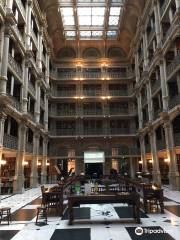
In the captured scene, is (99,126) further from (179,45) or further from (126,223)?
(126,223)

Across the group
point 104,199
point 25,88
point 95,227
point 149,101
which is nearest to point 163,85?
point 149,101

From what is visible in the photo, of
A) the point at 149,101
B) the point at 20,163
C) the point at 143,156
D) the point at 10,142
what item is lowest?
the point at 20,163

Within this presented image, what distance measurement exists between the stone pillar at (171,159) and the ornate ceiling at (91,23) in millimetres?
14432

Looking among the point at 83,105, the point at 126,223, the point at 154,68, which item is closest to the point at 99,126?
the point at 83,105

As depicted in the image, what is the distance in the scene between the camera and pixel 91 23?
96.8 feet

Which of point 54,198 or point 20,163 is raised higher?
point 20,163

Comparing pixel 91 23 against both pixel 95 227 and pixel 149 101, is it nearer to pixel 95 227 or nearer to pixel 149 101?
pixel 149 101

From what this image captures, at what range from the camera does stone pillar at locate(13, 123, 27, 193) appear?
56.0 ft

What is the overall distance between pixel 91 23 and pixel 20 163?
799 inches

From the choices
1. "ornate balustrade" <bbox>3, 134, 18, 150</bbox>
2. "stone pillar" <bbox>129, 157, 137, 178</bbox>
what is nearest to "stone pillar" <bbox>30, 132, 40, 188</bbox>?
"ornate balustrade" <bbox>3, 134, 18, 150</bbox>

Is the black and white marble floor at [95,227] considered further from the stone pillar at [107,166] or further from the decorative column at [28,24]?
the stone pillar at [107,166]

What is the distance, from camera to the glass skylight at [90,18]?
2578 centimetres

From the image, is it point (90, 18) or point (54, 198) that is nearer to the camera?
point (54, 198)

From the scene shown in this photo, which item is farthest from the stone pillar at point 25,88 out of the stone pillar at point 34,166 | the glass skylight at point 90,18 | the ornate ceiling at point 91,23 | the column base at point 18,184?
the glass skylight at point 90,18
